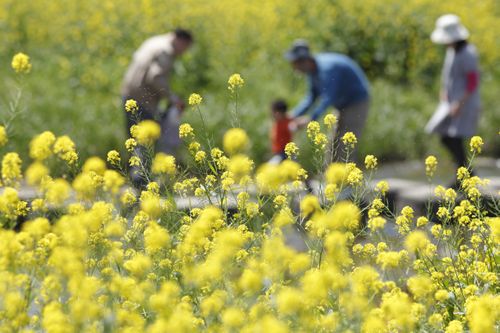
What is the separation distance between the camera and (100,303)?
2.96 metres

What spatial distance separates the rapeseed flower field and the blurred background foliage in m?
4.67

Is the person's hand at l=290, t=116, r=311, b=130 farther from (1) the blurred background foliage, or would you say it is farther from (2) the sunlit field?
(2) the sunlit field

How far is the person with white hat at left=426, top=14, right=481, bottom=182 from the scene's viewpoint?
25.2 ft

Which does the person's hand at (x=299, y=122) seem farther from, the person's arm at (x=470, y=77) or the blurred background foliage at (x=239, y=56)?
the person's arm at (x=470, y=77)

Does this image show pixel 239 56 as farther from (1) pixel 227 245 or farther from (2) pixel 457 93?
(1) pixel 227 245

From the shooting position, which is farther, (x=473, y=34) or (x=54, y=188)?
(x=473, y=34)

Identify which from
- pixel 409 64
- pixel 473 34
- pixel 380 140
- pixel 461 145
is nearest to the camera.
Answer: pixel 461 145

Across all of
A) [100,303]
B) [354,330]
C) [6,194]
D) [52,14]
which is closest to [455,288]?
[354,330]

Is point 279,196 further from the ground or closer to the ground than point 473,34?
further from the ground

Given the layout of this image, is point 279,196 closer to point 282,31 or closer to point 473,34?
point 282,31

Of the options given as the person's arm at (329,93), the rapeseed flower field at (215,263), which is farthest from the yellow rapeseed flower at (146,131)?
the person's arm at (329,93)

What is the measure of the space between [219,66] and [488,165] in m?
3.06

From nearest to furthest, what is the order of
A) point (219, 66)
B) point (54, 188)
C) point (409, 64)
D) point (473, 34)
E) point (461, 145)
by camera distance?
point (54, 188), point (461, 145), point (219, 66), point (409, 64), point (473, 34)

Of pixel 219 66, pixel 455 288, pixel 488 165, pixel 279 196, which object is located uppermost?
pixel 279 196
